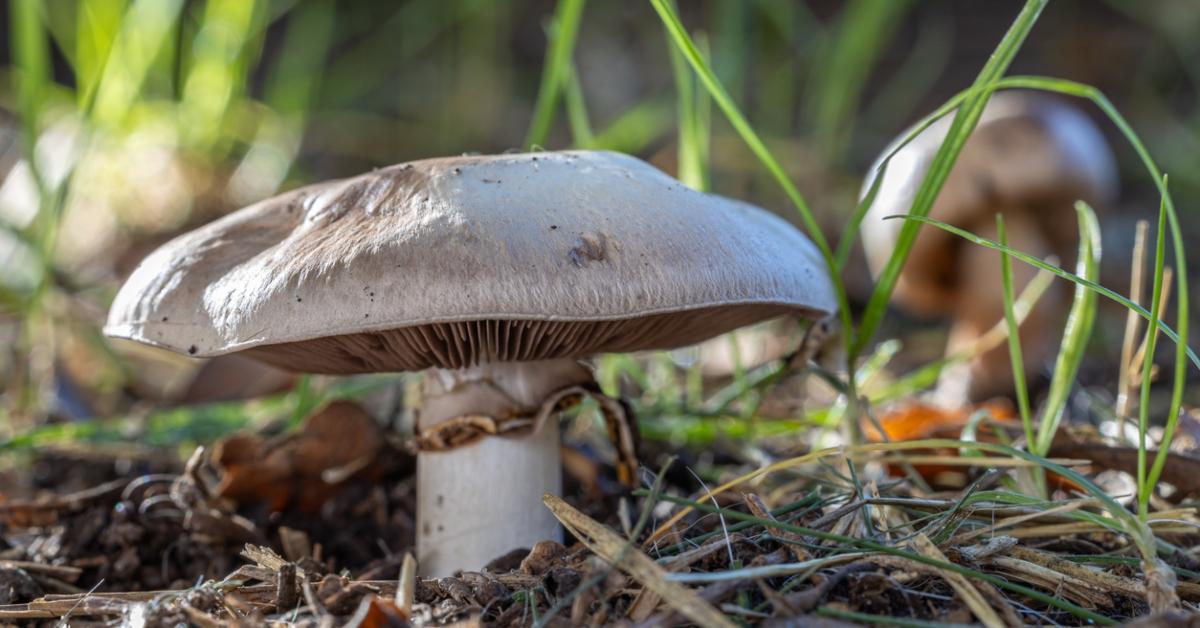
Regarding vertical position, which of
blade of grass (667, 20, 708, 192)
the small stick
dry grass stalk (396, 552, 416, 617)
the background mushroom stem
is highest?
blade of grass (667, 20, 708, 192)

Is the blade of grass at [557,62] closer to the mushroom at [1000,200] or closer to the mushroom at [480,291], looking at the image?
the mushroom at [480,291]

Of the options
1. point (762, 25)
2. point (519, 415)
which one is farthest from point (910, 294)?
point (519, 415)

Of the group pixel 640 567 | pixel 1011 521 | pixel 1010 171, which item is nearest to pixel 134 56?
pixel 640 567

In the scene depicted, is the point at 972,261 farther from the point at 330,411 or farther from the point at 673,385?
the point at 330,411

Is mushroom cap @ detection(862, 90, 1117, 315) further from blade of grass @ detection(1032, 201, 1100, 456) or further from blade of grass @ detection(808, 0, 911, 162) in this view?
blade of grass @ detection(1032, 201, 1100, 456)

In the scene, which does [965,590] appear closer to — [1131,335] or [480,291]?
[480,291]

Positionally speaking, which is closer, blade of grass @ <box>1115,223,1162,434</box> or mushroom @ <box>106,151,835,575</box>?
mushroom @ <box>106,151,835,575</box>

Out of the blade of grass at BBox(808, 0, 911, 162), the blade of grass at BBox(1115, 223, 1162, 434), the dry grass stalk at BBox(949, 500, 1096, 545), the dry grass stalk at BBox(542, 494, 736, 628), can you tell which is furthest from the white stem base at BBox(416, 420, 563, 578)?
the blade of grass at BBox(808, 0, 911, 162)
